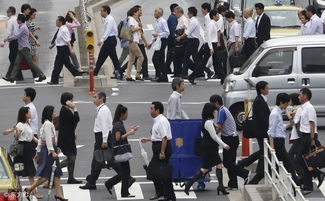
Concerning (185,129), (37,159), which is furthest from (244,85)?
(37,159)

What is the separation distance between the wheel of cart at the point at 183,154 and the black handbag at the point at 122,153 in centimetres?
98

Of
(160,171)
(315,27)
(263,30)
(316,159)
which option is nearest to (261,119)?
(316,159)

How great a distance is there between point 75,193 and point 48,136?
1567 millimetres

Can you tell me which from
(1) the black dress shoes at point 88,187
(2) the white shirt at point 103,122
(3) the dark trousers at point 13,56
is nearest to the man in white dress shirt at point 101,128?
(2) the white shirt at point 103,122

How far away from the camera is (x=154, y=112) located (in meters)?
21.8

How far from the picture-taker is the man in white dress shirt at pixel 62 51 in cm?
3438

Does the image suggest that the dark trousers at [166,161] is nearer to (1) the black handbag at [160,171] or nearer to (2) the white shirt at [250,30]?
(1) the black handbag at [160,171]

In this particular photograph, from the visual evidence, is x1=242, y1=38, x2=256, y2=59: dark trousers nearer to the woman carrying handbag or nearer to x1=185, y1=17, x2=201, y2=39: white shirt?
x1=185, y1=17, x2=201, y2=39: white shirt

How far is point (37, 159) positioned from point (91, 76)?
10919 millimetres

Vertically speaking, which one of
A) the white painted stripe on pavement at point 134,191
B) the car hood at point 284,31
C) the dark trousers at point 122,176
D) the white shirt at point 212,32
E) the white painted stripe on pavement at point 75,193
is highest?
the white shirt at point 212,32

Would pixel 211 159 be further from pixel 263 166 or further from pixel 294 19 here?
pixel 294 19

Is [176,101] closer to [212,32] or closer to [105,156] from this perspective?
[105,156]

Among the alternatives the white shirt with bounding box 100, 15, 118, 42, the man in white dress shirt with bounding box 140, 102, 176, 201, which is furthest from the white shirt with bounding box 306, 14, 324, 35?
the man in white dress shirt with bounding box 140, 102, 176, 201

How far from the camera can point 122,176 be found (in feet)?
73.2
